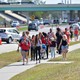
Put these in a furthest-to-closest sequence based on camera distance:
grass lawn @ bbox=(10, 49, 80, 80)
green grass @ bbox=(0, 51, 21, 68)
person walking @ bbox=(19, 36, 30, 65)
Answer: green grass @ bbox=(0, 51, 21, 68)
person walking @ bbox=(19, 36, 30, 65)
grass lawn @ bbox=(10, 49, 80, 80)

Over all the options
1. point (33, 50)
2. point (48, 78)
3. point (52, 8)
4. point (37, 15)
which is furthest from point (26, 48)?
point (37, 15)

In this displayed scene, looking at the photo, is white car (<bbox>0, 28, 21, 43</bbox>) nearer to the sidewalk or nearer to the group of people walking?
the group of people walking

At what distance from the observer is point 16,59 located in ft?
89.8

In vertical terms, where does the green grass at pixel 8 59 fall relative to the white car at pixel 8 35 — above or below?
above

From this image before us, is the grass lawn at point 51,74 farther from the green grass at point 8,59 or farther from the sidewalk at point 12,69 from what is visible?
the green grass at point 8,59

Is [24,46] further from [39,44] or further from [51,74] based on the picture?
[51,74]

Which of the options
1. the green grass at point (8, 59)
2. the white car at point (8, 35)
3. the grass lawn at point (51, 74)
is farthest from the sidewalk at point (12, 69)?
the white car at point (8, 35)

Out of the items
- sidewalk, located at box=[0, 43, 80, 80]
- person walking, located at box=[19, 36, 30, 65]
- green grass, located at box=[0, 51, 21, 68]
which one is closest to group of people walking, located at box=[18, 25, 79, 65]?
person walking, located at box=[19, 36, 30, 65]

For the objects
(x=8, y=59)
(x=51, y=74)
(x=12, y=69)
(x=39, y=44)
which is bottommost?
(x=8, y=59)

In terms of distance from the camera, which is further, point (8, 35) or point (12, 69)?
point (8, 35)

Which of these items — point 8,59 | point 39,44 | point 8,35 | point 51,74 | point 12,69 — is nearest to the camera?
point 51,74

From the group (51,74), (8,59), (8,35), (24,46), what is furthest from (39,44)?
(8,35)

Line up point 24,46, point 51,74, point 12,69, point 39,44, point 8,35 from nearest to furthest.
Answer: point 51,74 < point 12,69 < point 24,46 < point 39,44 < point 8,35

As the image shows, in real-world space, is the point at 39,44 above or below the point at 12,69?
above
